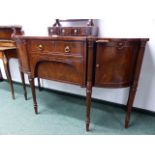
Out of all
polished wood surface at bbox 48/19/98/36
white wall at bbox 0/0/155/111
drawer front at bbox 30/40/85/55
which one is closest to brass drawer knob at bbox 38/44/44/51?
drawer front at bbox 30/40/85/55

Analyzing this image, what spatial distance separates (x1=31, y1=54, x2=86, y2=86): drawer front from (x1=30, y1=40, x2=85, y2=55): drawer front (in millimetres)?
50

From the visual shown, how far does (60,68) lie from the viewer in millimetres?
1312

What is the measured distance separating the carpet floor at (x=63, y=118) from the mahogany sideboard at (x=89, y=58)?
14.9 inches

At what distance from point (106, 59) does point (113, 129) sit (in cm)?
78

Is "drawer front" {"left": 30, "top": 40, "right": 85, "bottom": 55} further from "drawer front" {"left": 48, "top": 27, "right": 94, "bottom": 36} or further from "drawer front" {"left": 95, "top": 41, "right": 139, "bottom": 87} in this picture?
"drawer front" {"left": 48, "top": 27, "right": 94, "bottom": 36}

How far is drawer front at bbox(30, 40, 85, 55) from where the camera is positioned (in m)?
1.10

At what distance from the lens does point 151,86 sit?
5.03 ft

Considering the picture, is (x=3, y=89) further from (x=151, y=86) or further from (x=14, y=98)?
(x=151, y=86)

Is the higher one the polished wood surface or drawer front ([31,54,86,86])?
the polished wood surface

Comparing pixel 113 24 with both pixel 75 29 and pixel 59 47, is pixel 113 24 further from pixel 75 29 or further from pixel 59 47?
pixel 59 47

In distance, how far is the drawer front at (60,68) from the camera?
46.0 inches

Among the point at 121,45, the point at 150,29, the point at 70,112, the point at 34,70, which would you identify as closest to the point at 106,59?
the point at 121,45

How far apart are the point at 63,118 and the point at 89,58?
86cm

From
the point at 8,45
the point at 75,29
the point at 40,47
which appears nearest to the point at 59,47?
the point at 40,47
